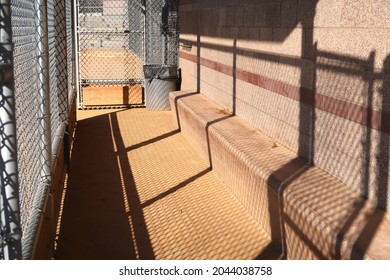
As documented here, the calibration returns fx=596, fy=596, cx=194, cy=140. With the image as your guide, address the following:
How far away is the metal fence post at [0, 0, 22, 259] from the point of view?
2682 mm

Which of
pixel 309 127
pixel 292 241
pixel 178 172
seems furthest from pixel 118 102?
pixel 292 241

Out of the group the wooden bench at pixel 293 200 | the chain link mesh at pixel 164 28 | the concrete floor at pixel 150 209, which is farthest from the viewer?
the chain link mesh at pixel 164 28

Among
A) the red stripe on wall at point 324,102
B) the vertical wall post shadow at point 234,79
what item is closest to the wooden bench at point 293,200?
the red stripe on wall at point 324,102

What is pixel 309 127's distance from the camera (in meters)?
5.48

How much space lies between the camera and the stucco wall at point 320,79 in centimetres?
425

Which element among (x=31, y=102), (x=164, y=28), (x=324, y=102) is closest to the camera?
(x=31, y=102)

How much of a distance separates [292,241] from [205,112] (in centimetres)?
424

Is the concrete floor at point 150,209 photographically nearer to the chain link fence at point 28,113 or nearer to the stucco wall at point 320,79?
the chain link fence at point 28,113

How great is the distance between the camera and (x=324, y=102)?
16.9 ft

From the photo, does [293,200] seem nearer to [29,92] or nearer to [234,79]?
[29,92]

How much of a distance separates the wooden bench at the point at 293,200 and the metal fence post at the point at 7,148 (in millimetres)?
1989

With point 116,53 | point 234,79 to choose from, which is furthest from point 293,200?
point 116,53

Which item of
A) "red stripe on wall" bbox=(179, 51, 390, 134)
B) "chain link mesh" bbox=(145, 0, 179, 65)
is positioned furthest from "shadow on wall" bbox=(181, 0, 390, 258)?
"chain link mesh" bbox=(145, 0, 179, 65)

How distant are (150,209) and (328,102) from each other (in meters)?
2.09
